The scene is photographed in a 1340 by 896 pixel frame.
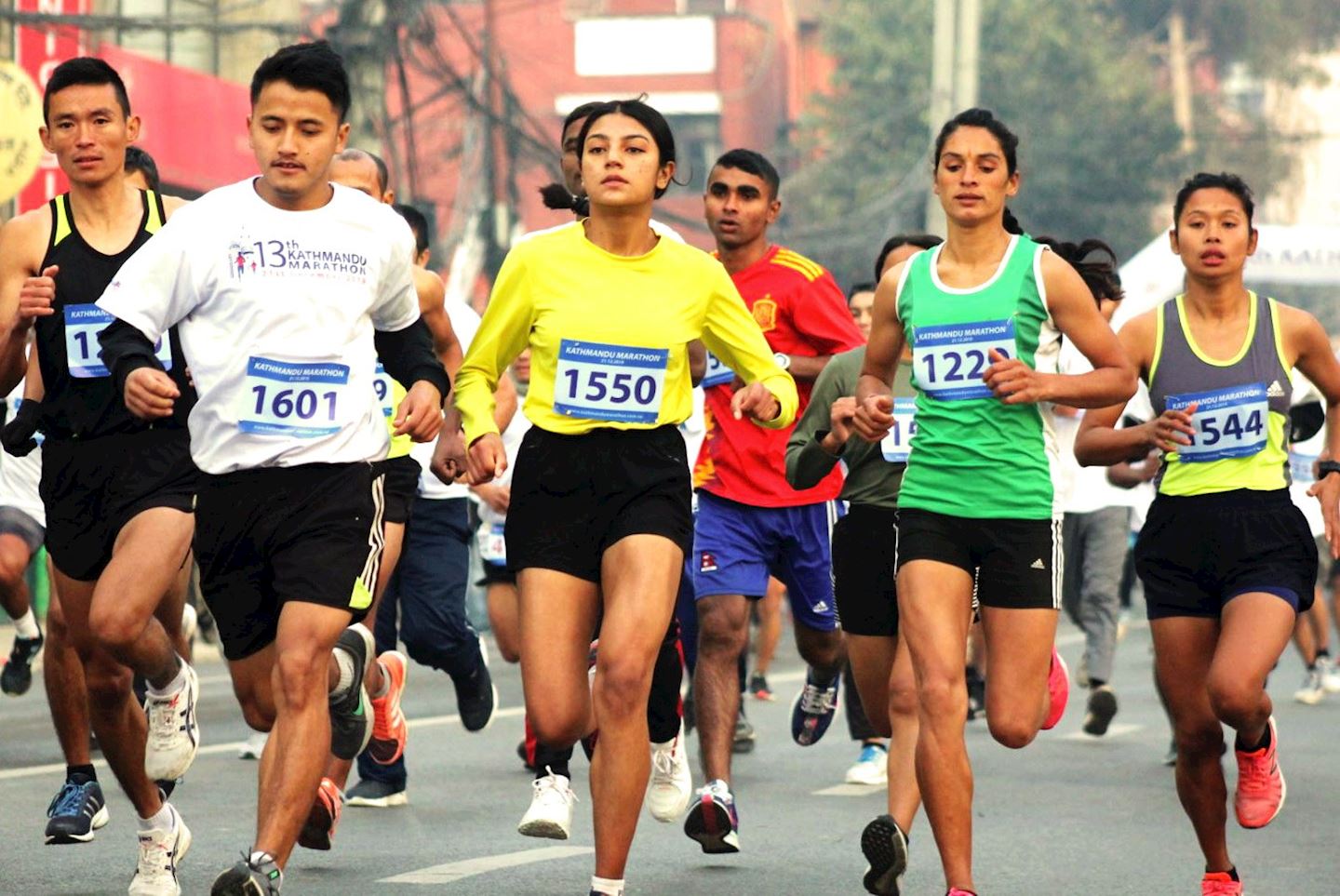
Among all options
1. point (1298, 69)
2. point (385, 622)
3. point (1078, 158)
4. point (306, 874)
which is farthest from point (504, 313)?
point (1298, 69)

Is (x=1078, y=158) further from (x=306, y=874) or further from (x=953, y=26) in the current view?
(x=306, y=874)

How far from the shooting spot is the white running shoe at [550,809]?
7.37 metres

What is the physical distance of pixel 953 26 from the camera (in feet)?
82.8

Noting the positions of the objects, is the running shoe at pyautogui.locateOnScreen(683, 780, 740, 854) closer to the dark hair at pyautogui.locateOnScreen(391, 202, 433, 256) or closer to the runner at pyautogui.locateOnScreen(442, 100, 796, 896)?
the runner at pyautogui.locateOnScreen(442, 100, 796, 896)

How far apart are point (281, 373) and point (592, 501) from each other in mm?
956

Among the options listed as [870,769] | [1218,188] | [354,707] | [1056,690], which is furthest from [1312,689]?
[354,707]

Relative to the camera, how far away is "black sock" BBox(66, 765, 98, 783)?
7.94 meters

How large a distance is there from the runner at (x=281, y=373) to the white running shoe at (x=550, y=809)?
0.93 meters

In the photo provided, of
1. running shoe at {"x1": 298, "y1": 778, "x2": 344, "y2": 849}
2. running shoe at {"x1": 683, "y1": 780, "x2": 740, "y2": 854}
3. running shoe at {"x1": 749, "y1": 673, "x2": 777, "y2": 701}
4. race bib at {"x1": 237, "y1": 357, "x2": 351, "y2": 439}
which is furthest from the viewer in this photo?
running shoe at {"x1": 749, "y1": 673, "x2": 777, "y2": 701}

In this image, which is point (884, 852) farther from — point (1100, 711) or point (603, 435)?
point (1100, 711)

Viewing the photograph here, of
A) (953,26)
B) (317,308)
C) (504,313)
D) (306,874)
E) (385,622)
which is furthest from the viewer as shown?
(953,26)

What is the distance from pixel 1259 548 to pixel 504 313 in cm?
226

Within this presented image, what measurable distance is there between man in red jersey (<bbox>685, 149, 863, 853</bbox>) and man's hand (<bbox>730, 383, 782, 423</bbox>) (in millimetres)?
2104

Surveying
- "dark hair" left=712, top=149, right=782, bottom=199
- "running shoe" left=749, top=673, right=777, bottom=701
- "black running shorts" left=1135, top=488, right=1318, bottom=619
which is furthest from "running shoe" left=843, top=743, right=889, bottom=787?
"running shoe" left=749, top=673, right=777, bottom=701
